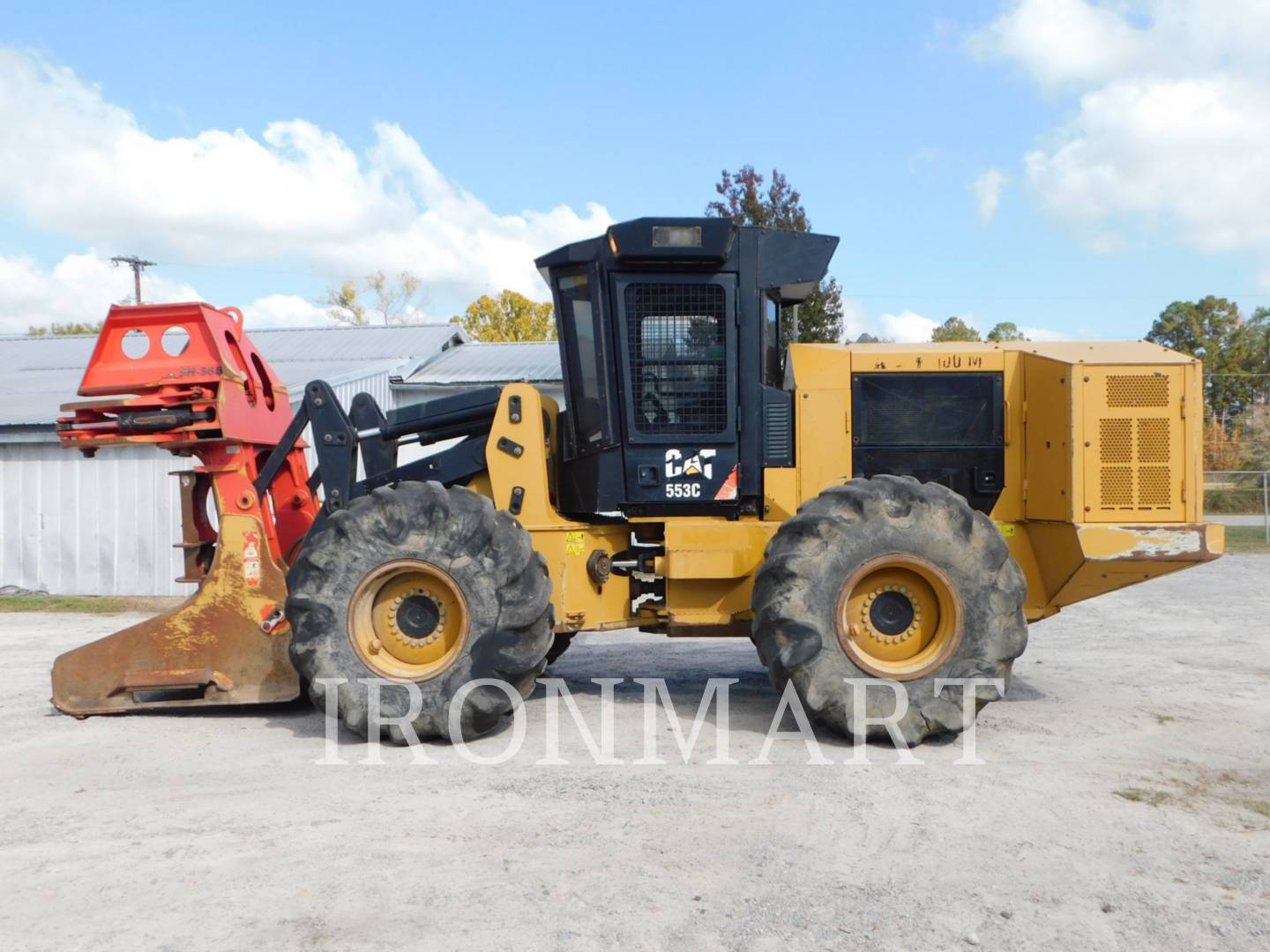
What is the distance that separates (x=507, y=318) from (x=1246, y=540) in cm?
3567

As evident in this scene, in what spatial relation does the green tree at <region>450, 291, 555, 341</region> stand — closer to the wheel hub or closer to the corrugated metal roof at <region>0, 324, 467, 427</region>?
the corrugated metal roof at <region>0, 324, 467, 427</region>

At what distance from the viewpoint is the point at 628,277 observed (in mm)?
7094

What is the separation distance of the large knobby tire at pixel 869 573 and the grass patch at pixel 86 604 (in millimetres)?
11622

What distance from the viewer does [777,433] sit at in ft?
23.6

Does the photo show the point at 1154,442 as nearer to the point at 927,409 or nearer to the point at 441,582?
the point at 927,409

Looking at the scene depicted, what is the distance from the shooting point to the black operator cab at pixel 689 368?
7.07 metres

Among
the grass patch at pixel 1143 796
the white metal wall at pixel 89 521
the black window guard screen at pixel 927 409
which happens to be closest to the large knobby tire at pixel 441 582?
the black window guard screen at pixel 927 409

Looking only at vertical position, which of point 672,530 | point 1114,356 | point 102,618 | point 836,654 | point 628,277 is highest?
point 628,277

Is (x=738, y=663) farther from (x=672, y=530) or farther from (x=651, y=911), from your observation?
(x=651, y=911)

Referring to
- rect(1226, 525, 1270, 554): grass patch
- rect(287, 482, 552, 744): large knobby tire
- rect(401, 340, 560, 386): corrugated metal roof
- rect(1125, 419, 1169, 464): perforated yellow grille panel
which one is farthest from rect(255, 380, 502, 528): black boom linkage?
rect(1226, 525, 1270, 554): grass patch

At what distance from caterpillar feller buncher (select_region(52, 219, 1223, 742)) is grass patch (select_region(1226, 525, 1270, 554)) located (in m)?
16.3

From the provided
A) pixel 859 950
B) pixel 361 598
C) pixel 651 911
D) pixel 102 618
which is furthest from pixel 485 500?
pixel 102 618

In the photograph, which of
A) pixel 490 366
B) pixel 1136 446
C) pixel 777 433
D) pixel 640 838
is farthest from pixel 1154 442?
pixel 490 366

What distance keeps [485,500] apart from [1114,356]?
410cm
